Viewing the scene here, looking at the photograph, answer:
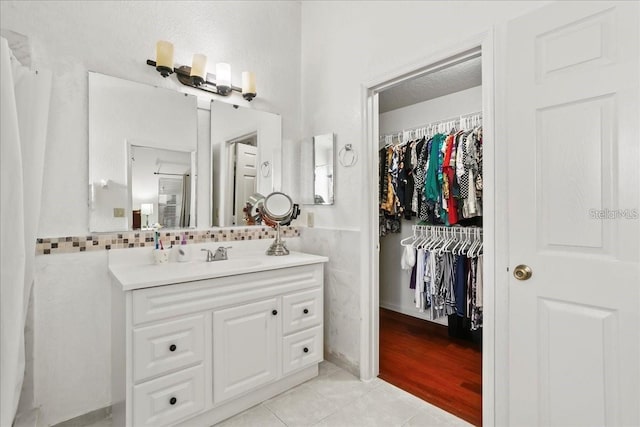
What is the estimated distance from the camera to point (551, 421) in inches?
54.3

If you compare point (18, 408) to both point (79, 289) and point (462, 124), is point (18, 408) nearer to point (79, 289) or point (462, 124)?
point (79, 289)

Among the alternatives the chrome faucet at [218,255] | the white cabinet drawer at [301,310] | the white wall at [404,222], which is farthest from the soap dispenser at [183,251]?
the white wall at [404,222]

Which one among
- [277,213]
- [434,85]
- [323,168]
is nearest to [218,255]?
[277,213]

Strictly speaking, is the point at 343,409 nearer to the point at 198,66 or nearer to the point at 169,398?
the point at 169,398

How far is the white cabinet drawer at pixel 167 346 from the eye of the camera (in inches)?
57.9

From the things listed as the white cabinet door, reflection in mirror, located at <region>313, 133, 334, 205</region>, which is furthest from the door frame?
the white cabinet door

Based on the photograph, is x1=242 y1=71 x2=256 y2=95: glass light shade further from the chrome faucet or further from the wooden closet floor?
the wooden closet floor

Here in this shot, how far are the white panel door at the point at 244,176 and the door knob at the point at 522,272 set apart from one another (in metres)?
1.75

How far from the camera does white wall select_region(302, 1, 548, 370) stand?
181cm

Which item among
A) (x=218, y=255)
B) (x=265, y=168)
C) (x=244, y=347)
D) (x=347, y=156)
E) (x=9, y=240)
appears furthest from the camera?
(x=265, y=168)

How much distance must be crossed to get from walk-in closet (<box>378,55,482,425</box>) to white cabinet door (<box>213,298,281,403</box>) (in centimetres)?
89

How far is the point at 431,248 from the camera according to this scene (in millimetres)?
3008

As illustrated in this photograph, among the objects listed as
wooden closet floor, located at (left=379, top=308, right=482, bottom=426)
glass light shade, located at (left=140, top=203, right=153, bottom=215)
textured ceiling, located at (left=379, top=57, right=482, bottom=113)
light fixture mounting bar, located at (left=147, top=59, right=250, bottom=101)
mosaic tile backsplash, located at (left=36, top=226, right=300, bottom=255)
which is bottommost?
wooden closet floor, located at (left=379, top=308, right=482, bottom=426)

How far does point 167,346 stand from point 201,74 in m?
1.62
